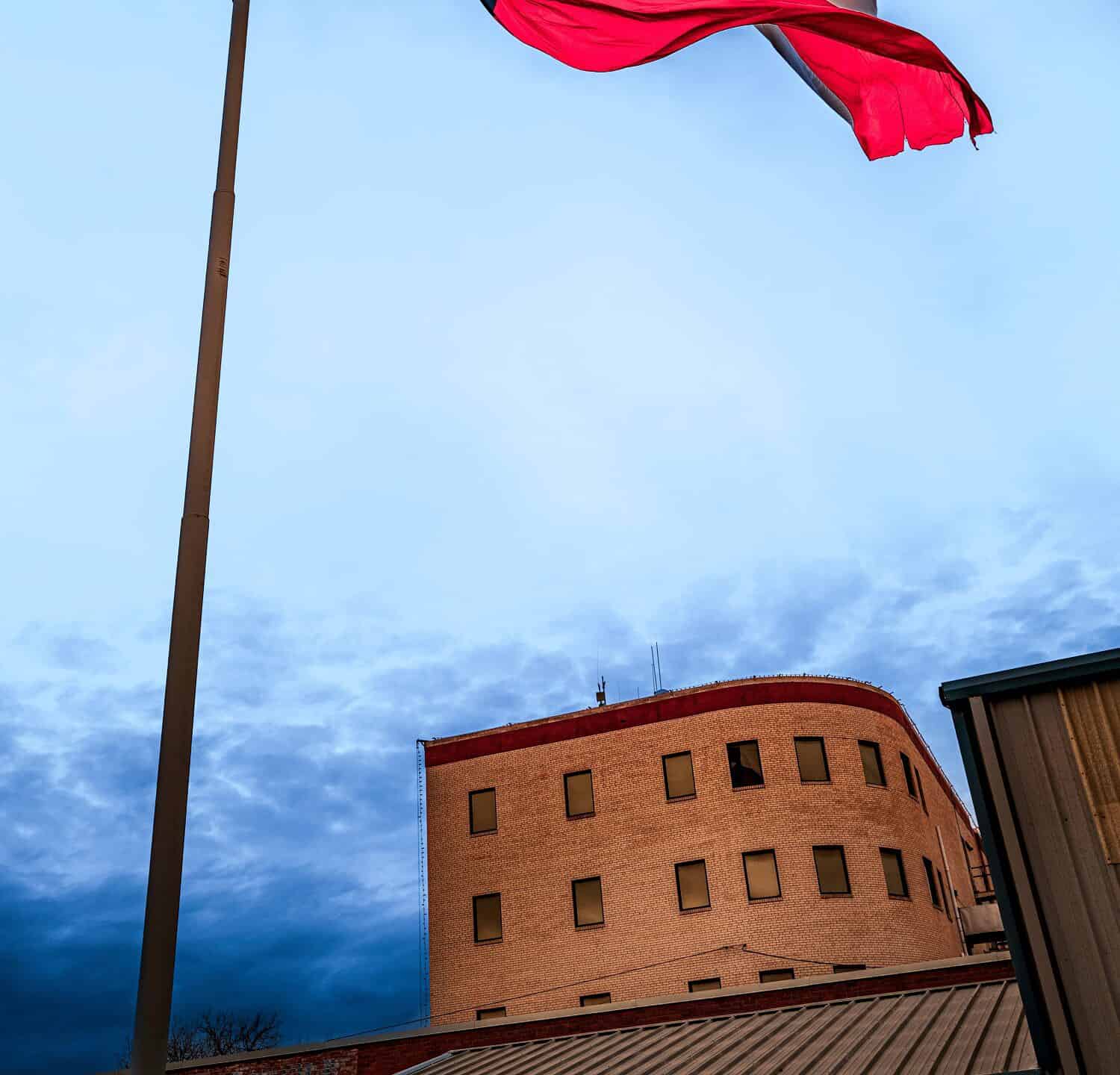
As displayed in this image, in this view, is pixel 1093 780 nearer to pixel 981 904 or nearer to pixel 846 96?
pixel 846 96

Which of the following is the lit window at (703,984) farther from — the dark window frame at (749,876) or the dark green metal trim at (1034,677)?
the dark green metal trim at (1034,677)

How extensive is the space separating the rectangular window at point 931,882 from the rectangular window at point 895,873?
6.28 ft

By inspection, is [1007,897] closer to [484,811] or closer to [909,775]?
[484,811]

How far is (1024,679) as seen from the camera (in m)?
9.26

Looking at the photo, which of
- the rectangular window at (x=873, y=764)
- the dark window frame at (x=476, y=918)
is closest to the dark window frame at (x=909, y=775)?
the rectangular window at (x=873, y=764)

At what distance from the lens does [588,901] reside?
1705 inches

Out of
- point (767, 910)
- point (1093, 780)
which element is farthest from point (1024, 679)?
point (767, 910)

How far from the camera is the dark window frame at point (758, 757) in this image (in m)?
42.4

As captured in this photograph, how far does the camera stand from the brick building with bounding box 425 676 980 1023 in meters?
40.6

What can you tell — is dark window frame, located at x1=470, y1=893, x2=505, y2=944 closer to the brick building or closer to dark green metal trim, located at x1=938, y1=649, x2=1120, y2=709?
the brick building

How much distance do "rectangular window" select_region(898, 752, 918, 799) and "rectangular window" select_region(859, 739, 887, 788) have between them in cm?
154

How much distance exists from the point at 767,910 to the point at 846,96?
3310 cm

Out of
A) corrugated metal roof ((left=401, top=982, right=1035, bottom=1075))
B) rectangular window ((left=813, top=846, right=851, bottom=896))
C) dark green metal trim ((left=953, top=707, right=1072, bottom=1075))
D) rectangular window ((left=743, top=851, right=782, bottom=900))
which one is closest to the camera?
dark green metal trim ((left=953, top=707, right=1072, bottom=1075))

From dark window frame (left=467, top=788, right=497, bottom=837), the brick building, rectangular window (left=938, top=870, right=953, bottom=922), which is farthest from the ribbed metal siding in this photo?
rectangular window (left=938, top=870, right=953, bottom=922)
